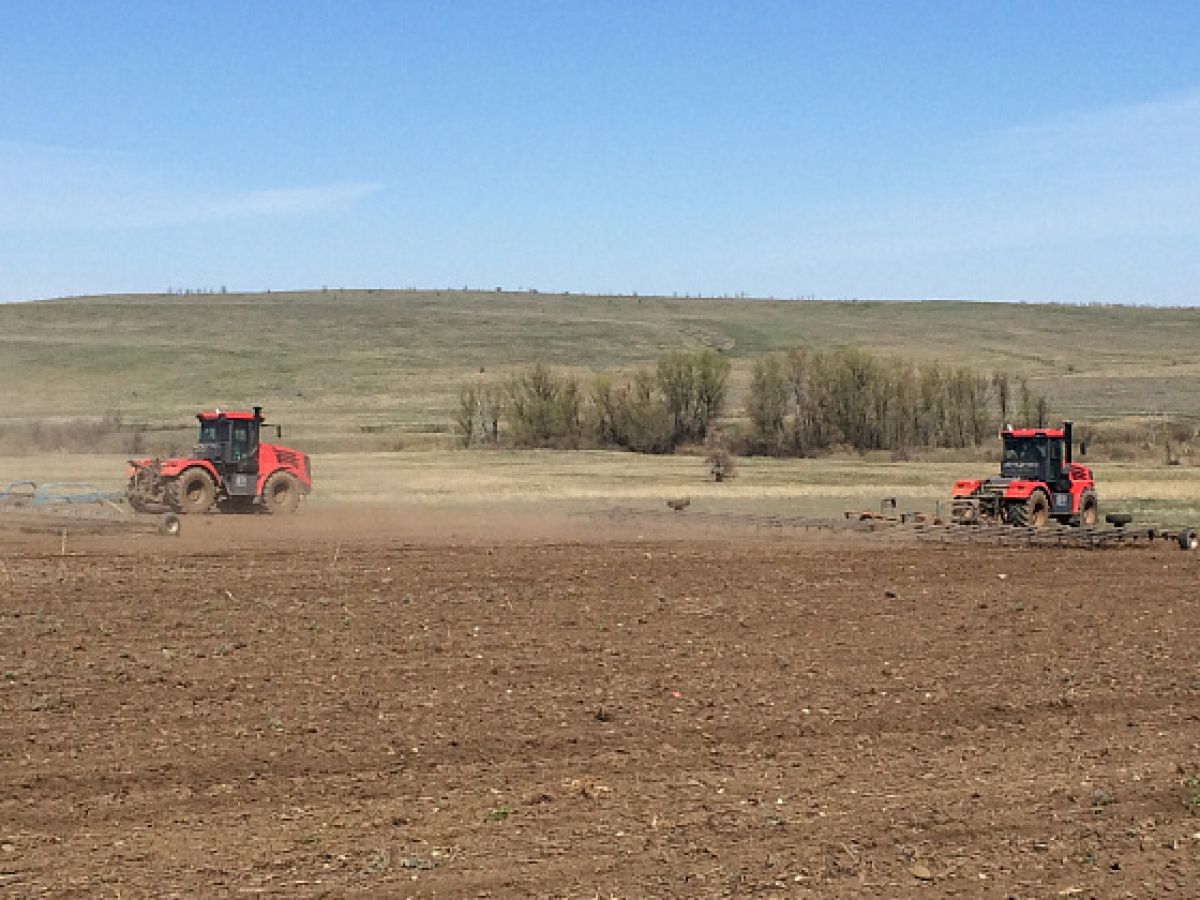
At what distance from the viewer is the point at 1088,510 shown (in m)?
31.3

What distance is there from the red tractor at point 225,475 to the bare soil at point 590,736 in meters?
10.6

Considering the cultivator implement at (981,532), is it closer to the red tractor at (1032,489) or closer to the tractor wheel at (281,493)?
the red tractor at (1032,489)

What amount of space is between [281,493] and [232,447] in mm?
1474

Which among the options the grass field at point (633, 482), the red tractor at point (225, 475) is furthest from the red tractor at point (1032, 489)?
the red tractor at point (225, 475)

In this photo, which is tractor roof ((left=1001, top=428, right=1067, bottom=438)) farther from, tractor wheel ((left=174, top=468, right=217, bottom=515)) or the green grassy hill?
the green grassy hill

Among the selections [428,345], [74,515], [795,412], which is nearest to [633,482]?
[74,515]

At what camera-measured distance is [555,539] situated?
28.5 meters

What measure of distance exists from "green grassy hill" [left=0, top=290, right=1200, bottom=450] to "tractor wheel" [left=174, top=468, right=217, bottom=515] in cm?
3586

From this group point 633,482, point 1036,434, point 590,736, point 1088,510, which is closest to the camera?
point 590,736

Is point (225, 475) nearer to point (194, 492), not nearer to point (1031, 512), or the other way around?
point (194, 492)

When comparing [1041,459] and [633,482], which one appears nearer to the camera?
[1041,459]

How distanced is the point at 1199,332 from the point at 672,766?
135 meters

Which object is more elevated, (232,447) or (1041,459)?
(1041,459)

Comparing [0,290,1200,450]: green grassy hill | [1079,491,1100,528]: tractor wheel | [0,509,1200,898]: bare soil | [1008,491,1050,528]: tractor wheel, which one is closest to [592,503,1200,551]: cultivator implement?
[1008,491,1050,528]: tractor wheel
